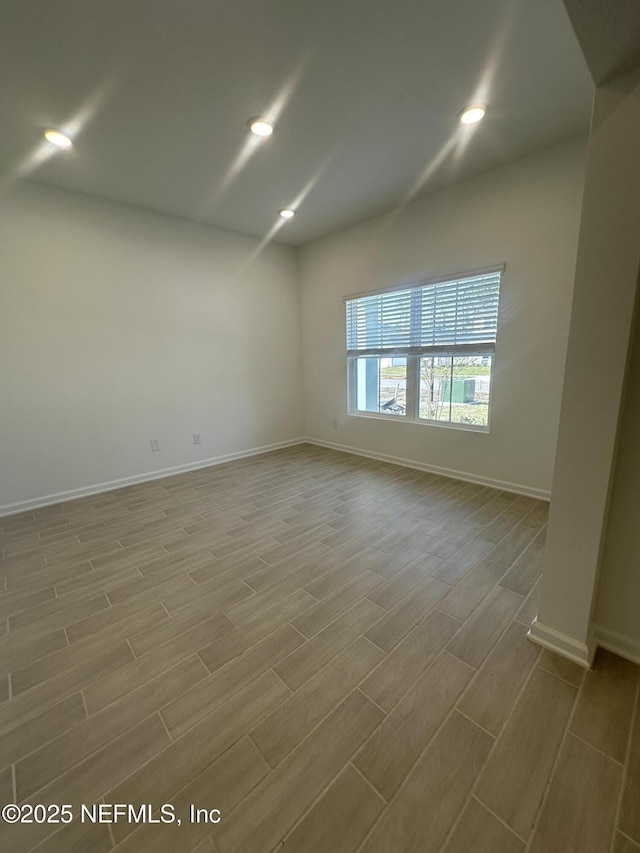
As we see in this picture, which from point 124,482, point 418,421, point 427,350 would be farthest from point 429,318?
point 124,482

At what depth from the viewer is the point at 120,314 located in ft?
11.3

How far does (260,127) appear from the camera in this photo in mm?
2234

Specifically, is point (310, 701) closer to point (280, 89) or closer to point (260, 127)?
point (280, 89)

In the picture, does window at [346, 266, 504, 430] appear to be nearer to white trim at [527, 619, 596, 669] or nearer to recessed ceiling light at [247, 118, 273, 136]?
recessed ceiling light at [247, 118, 273, 136]

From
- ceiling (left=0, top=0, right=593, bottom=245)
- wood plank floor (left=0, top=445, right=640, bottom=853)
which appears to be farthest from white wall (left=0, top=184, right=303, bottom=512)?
wood plank floor (left=0, top=445, right=640, bottom=853)

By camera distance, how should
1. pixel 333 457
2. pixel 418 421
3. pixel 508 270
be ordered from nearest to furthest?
pixel 508 270, pixel 418 421, pixel 333 457

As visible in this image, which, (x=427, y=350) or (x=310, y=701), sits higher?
(x=427, y=350)

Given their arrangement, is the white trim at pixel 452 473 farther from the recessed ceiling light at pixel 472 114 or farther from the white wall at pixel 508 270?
the recessed ceiling light at pixel 472 114

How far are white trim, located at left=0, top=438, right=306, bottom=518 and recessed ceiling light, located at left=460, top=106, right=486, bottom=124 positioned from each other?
3.89 m

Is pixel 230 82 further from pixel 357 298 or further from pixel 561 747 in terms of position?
pixel 561 747

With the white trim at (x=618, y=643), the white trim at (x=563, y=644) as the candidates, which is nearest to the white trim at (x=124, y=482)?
the white trim at (x=563, y=644)

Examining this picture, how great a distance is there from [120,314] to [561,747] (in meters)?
4.30

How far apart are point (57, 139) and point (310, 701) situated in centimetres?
368

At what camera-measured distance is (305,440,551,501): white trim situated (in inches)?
119
